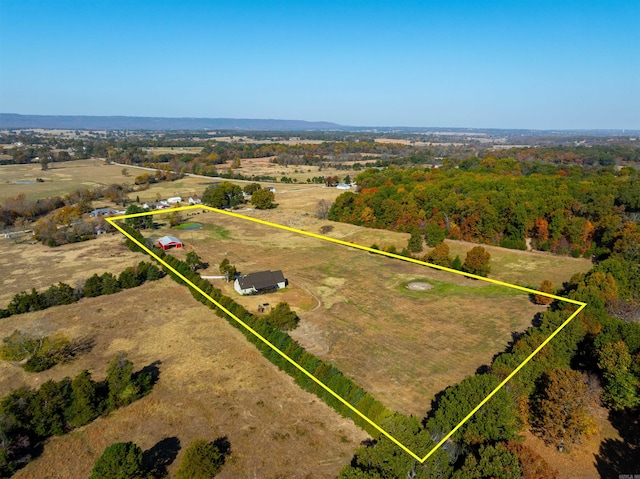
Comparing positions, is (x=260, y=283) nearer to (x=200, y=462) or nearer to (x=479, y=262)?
(x=200, y=462)

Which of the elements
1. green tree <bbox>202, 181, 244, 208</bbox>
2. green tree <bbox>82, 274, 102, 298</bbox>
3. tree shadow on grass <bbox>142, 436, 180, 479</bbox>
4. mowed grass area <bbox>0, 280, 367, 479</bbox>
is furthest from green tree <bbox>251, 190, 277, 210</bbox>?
tree shadow on grass <bbox>142, 436, 180, 479</bbox>

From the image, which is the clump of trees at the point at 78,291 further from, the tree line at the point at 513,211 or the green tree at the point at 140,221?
the tree line at the point at 513,211

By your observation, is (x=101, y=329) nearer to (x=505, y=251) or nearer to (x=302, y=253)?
(x=302, y=253)

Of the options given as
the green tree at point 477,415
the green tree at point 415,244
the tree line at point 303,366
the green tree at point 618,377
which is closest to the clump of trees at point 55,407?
the tree line at point 303,366

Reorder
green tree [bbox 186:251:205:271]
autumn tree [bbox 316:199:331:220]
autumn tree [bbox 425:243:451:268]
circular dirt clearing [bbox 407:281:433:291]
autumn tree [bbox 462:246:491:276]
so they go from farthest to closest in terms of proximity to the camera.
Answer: autumn tree [bbox 316:199:331:220], autumn tree [bbox 425:243:451:268], green tree [bbox 186:251:205:271], autumn tree [bbox 462:246:491:276], circular dirt clearing [bbox 407:281:433:291]

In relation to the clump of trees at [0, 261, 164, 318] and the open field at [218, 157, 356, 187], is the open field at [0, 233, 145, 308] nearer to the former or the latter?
the clump of trees at [0, 261, 164, 318]

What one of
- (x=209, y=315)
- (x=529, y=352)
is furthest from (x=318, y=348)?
(x=529, y=352)
